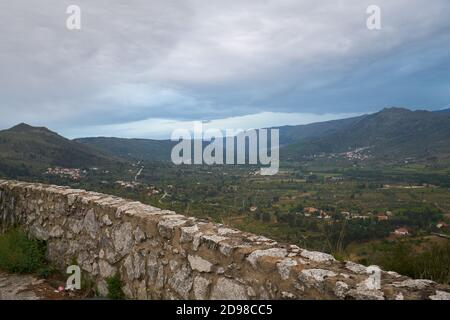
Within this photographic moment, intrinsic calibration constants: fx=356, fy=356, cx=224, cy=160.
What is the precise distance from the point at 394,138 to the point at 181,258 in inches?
6556

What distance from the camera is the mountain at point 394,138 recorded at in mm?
129000

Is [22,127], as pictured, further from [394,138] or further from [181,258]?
[394,138]

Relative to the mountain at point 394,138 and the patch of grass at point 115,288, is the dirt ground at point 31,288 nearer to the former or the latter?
the patch of grass at point 115,288

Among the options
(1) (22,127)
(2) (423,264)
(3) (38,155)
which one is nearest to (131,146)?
(1) (22,127)

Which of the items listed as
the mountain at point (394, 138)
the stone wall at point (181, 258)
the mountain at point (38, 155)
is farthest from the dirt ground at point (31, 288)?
the mountain at point (394, 138)

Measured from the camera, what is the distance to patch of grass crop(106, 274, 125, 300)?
3811 millimetres

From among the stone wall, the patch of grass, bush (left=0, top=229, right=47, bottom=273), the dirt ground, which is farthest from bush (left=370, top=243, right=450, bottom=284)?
bush (left=0, top=229, right=47, bottom=273)

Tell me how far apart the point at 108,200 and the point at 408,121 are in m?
193

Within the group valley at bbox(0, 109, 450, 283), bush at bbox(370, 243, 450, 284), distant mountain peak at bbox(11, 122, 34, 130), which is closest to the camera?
bush at bbox(370, 243, 450, 284)

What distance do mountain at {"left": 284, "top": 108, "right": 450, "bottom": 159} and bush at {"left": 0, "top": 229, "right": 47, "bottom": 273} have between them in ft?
396

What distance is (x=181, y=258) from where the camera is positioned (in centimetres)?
334

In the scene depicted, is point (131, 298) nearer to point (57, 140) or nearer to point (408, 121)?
point (57, 140)

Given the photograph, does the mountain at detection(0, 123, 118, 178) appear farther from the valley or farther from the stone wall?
the stone wall

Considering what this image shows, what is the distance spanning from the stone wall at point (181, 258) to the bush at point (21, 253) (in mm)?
139
